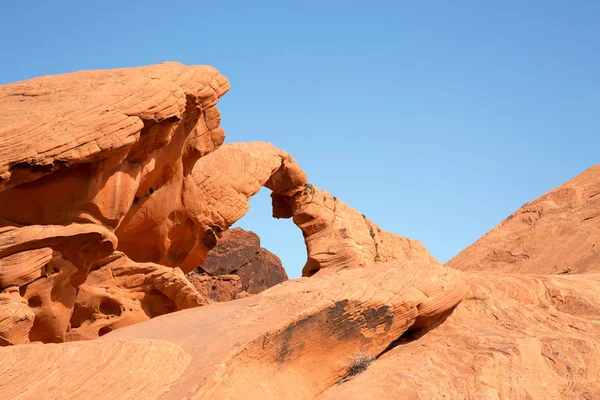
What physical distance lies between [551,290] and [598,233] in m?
7.46

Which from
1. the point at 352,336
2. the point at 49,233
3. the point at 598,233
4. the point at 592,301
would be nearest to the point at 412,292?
the point at 352,336

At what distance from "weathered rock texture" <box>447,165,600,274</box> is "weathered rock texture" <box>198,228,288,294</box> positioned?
39.9 ft

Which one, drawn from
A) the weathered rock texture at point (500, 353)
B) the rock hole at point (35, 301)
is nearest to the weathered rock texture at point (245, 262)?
the rock hole at point (35, 301)

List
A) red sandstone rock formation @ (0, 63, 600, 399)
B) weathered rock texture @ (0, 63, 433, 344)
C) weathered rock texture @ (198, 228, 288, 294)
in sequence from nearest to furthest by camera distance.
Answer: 1. red sandstone rock formation @ (0, 63, 600, 399)
2. weathered rock texture @ (0, 63, 433, 344)
3. weathered rock texture @ (198, 228, 288, 294)

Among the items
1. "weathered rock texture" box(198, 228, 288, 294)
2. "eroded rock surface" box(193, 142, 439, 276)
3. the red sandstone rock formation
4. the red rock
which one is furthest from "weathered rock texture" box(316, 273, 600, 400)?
"weathered rock texture" box(198, 228, 288, 294)

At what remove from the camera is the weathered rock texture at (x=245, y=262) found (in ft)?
118

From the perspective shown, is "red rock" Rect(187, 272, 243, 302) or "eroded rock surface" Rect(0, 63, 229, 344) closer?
"eroded rock surface" Rect(0, 63, 229, 344)

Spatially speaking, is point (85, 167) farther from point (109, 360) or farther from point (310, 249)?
point (310, 249)

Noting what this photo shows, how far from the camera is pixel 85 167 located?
14477 millimetres

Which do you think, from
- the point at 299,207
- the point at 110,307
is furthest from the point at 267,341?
the point at 299,207

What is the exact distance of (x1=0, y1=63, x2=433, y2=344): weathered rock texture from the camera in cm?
1350

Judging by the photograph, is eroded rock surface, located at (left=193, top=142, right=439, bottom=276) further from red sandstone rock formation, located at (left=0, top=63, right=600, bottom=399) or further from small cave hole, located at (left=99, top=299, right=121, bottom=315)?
small cave hole, located at (left=99, top=299, right=121, bottom=315)

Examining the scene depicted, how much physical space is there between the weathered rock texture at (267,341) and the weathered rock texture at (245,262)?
21737 millimetres

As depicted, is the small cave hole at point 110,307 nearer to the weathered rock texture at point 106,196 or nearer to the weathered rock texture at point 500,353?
the weathered rock texture at point 106,196
